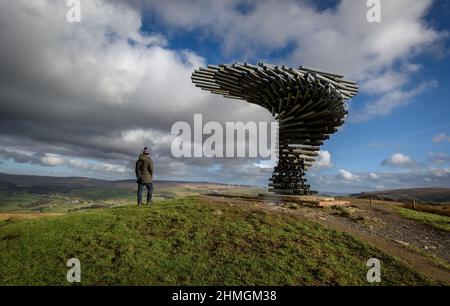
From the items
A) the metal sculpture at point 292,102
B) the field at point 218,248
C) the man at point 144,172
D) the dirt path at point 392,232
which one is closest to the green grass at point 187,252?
the field at point 218,248

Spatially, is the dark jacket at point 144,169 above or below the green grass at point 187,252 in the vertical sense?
above

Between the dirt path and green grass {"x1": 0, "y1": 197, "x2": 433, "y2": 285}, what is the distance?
87 cm

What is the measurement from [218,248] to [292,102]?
11019mm

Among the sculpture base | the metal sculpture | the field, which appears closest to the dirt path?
the field

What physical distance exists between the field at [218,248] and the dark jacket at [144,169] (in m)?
2.00

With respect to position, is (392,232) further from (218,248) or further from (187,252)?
(187,252)

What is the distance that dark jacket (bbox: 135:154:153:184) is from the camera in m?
13.9

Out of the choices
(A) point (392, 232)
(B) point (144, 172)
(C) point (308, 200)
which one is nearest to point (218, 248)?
(B) point (144, 172)

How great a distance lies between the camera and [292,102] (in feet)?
57.5

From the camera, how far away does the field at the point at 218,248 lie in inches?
293

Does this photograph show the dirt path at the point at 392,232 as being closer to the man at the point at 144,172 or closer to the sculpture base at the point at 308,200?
the sculpture base at the point at 308,200

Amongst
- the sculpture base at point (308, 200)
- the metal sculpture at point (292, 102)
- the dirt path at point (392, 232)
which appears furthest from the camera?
the metal sculpture at point (292, 102)
